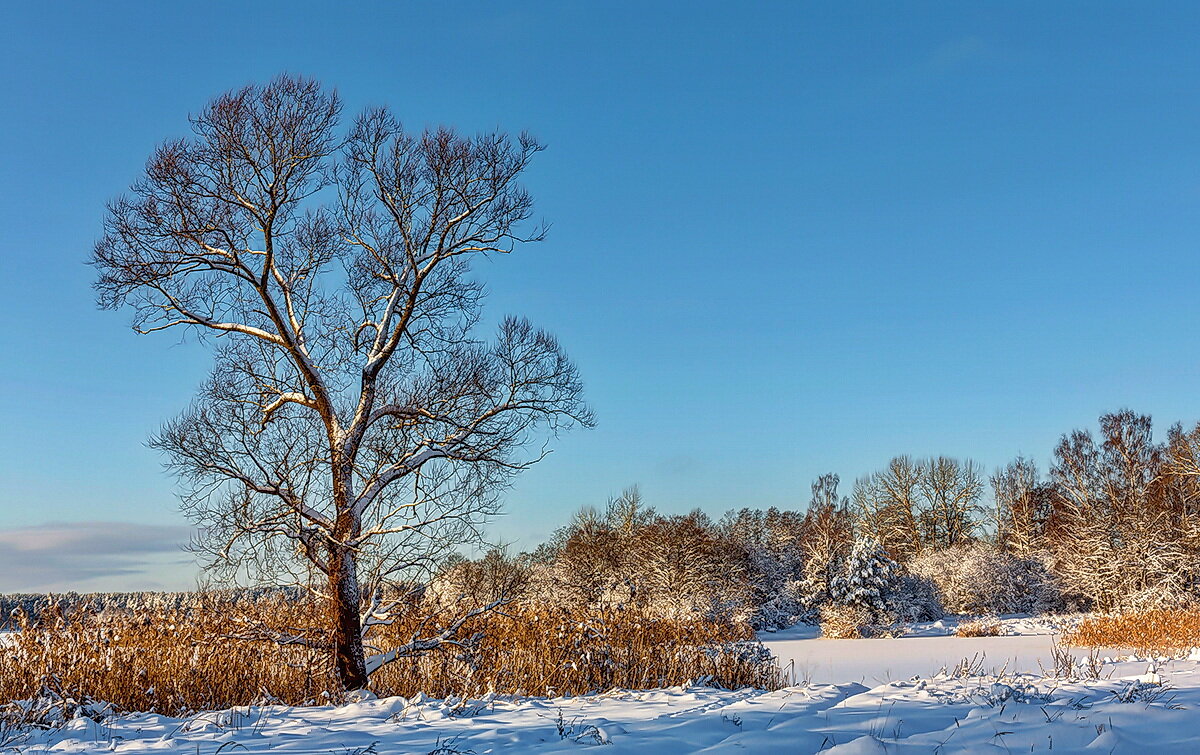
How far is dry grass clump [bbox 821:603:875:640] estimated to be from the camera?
71.9 feet

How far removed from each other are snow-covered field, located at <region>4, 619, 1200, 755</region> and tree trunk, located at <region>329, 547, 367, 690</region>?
2468mm

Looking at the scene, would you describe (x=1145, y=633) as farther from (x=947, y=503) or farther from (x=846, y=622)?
(x=947, y=503)

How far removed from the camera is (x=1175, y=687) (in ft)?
20.6

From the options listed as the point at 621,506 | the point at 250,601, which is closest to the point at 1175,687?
the point at 250,601

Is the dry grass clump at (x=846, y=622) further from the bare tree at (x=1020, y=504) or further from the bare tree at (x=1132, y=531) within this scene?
the bare tree at (x=1020, y=504)

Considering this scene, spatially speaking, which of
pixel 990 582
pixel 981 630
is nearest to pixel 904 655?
pixel 981 630

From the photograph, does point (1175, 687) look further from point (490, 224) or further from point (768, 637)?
point (768, 637)

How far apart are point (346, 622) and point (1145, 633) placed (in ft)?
44.4

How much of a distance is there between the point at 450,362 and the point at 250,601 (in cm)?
348

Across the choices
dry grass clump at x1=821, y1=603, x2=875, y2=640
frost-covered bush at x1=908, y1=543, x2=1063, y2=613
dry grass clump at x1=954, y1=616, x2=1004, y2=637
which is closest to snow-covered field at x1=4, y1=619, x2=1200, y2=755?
dry grass clump at x1=954, y1=616, x2=1004, y2=637

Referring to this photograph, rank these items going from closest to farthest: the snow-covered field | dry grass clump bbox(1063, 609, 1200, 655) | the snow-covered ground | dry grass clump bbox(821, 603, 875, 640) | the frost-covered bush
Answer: the snow-covered field → the snow-covered ground → dry grass clump bbox(1063, 609, 1200, 655) → dry grass clump bbox(821, 603, 875, 640) → the frost-covered bush

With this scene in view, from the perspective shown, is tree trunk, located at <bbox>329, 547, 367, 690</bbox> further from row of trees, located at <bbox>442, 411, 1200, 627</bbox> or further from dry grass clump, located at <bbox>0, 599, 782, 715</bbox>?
row of trees, located at <bbox>442, 411, 1200, 627</bbox>

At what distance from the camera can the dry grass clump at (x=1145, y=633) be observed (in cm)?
1236

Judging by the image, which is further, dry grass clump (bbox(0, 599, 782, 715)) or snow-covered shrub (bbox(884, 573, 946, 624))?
snow-covered shrub (bbox(884, 573, 946, 624))
